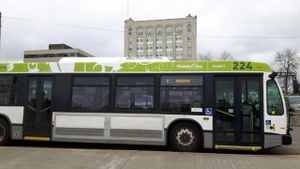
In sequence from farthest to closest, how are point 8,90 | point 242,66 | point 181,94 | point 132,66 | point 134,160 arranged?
point 8,90 < point 132,66 < point 181,94 < point 242,66 < point 134,160

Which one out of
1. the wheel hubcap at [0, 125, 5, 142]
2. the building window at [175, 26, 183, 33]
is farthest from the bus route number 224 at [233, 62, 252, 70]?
the building window at [175, 26, 183, 33]

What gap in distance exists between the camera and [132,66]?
11.1m

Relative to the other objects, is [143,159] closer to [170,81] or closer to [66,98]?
[170,81]

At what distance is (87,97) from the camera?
11.2 metres

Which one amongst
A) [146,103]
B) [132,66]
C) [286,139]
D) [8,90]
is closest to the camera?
[286,139]

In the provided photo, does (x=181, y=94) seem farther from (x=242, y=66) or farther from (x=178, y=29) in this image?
(x=178, y=29)

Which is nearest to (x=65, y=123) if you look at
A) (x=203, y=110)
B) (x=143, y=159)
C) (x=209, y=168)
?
(x=143, y=159)

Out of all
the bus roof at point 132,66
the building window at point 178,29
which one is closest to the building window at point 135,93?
the bus roof at point 132,66

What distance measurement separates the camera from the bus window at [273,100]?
1005 centimetres

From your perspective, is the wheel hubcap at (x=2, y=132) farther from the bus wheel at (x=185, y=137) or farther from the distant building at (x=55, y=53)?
the distant building at (x=55, y=53)

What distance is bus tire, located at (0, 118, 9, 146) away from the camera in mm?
11617

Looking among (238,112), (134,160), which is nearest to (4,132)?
(134,160)

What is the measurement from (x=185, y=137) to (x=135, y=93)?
6.76ft

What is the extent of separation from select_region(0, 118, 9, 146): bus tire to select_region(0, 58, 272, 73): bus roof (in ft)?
5.85
